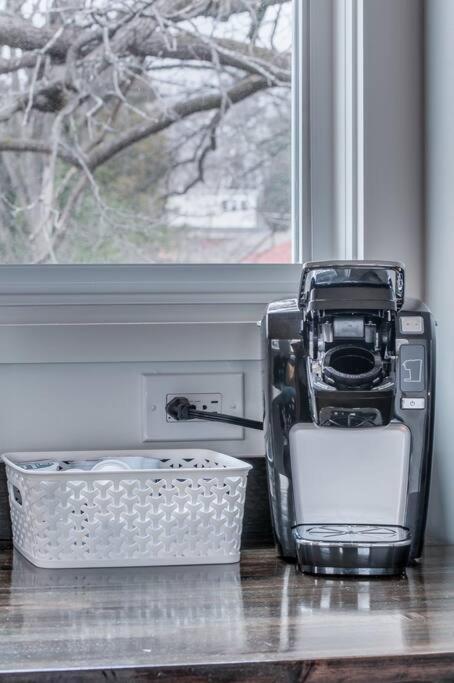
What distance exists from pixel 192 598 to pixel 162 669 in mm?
242

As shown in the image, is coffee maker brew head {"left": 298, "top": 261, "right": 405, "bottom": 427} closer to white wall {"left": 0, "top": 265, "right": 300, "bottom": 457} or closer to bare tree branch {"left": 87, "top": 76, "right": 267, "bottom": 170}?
white wall {"left": 0, "top": 265, "right": 300, "bottom": 457}

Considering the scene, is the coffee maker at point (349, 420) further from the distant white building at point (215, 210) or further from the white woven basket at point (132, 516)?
the distant white building at point (215, 210)

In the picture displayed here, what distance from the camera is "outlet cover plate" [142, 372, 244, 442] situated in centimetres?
138

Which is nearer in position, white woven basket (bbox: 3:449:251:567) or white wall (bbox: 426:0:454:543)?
white woven basket (bbox: 3:449:251:567)

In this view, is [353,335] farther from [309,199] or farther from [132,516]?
[309,199]

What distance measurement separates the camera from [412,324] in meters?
1.17

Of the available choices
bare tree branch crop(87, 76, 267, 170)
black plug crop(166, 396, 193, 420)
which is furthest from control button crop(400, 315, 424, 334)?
bare tree branch crop(87, 76, 267, 170)

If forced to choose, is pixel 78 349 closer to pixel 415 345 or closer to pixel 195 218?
pixel 195 218

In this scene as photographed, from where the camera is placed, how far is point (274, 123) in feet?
5.01

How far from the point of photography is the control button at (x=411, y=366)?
1166 mm

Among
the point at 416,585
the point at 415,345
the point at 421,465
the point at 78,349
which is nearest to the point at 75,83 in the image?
the point at 78,349

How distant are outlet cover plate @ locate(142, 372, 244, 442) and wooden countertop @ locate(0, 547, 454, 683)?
0.25 m

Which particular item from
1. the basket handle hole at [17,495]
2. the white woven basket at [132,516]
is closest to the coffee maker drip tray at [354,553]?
the white woven basket at [132,516]

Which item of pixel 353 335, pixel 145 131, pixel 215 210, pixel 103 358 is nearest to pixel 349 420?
pixel 353 335
